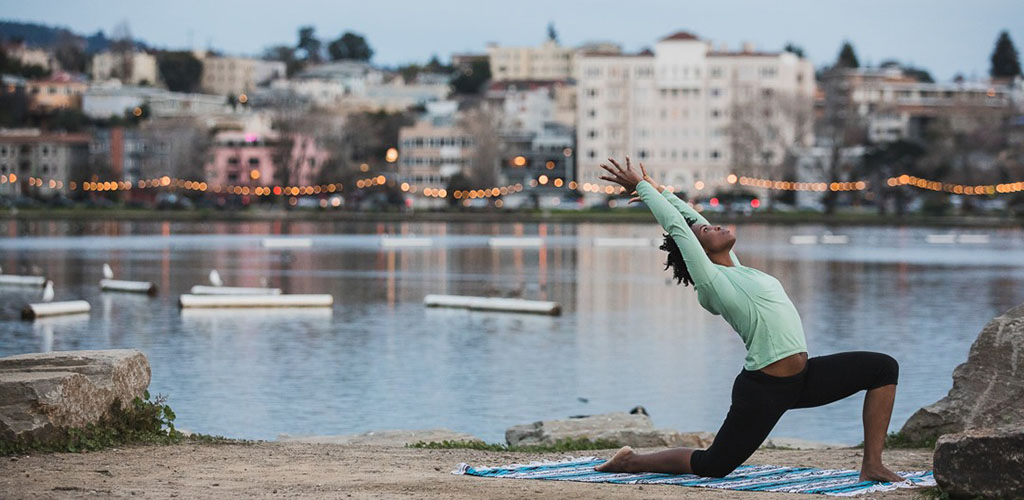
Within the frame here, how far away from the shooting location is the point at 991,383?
39.4 ft

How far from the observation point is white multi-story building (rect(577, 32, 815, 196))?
166m

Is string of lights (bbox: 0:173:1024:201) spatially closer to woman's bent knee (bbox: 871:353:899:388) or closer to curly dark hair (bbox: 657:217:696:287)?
woman's bent knee (bbox: 871:353:899:388)

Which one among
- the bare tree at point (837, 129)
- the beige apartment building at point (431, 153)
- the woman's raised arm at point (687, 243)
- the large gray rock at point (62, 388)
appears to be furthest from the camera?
the beige apartment building at point (431, 153)

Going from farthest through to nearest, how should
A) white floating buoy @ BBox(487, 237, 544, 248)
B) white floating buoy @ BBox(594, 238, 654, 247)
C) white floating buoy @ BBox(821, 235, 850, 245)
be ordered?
white floating buoy @ BBox(821, 235, 850, 245) → white floating buoy @ BBox(594, 238, 654, 247) → white floating buoy @ BBox(487, 237, 544, 248)

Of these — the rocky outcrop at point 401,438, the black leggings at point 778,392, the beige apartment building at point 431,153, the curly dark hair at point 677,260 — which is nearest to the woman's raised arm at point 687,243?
the curly dark hair at point 677,260

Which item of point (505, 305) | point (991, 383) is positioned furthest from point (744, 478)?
point (505, 305)

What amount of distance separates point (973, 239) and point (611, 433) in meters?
92.7

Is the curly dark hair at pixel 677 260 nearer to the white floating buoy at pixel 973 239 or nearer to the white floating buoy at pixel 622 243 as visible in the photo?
the white floating buoy at pixel 622 243

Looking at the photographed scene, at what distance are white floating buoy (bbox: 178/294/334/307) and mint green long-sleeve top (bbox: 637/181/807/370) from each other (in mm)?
33915

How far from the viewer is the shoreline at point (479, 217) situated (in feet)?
431

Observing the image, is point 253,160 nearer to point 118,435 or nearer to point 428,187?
point 428,187

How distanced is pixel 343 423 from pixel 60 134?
167102 mm

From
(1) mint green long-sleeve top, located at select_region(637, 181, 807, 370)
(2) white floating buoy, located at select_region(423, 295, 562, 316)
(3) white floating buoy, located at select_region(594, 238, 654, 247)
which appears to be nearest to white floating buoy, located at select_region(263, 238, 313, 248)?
(3) white floating buoy, located at select_region(594, 238, 654, 247)

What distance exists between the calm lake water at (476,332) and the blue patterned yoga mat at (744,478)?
9.73 m
